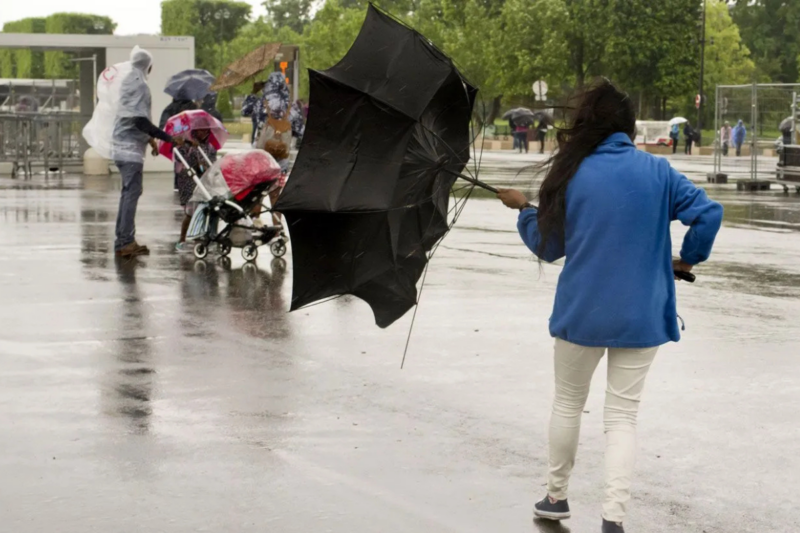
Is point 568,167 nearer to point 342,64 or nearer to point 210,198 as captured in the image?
point 342,64

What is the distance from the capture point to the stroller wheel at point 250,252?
14.1 metres

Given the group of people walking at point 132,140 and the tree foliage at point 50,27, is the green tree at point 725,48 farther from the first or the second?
the group of people walking at point 132,140

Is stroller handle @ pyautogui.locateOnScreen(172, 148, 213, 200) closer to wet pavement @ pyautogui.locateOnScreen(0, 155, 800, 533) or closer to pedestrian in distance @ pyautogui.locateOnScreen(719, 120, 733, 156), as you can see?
wet pavement @ pyautogui.locateOnScreen(0, 155, 800, 533)

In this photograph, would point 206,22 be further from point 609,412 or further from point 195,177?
point 609,412

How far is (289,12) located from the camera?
15912 cm

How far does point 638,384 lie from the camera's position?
5.37 m

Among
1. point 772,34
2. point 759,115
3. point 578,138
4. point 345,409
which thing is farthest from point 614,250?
point 772,34

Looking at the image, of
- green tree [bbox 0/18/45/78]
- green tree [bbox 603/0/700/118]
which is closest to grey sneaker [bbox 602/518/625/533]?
green tree [bbox 0/18/45/78]

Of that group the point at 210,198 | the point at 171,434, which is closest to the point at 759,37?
the point at 210,198

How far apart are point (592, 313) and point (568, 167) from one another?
22.0 inches

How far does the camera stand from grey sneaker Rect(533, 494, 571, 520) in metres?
5.57

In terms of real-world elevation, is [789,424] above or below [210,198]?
below

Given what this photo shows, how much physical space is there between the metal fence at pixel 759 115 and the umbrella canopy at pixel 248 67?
37.6 feet

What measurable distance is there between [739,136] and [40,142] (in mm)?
16576
